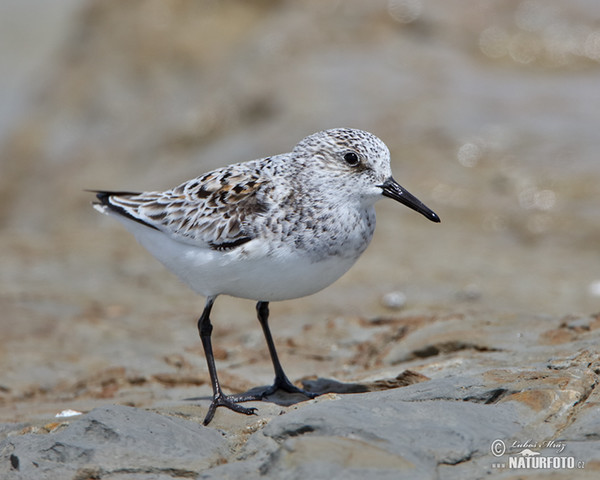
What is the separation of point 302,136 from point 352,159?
6990 mm

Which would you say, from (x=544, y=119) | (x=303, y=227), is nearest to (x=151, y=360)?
(x=303, y=227)

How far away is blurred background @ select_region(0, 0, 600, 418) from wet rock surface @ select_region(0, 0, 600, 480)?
40 millimetres

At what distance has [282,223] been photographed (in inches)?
236

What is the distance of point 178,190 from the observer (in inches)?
273

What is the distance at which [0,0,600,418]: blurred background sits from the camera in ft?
32.2

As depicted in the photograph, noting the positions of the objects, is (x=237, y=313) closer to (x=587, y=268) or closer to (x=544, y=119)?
(x=587, y=268)

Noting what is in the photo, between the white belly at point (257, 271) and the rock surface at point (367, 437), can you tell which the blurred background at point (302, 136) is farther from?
the rock surface at point (367, 437)

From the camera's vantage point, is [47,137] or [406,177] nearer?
[406,177]

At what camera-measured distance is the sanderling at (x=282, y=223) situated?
19.5 ft

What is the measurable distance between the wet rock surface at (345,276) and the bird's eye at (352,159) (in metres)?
1.60

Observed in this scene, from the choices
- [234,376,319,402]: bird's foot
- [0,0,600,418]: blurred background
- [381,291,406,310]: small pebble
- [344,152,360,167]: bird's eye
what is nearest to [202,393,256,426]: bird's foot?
[234,376,319,402]: bird's foot

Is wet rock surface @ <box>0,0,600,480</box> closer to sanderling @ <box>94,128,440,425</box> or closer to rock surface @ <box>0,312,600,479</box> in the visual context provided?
rock surface @ <box>0,312,600,479</box>

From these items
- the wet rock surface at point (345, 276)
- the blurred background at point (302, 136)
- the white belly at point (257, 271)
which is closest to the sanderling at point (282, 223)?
the white belly at point (257, 271)

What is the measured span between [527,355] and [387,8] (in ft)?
35.0
